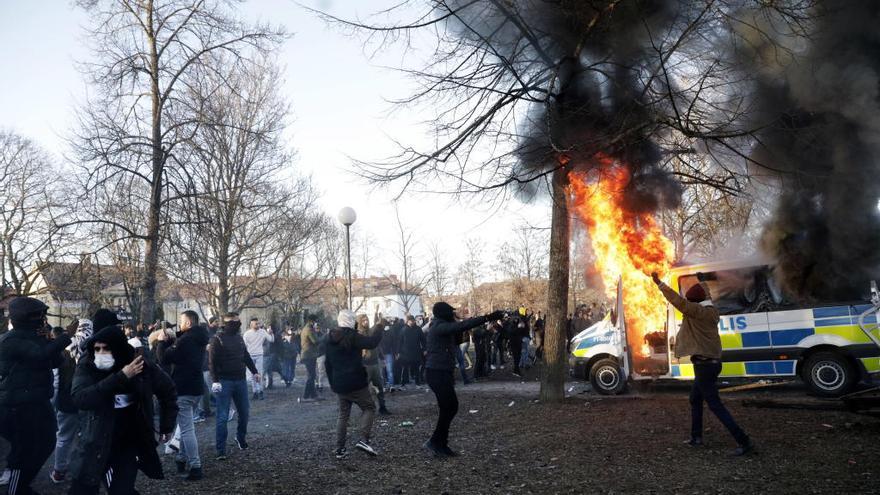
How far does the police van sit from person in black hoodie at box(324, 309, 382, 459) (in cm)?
558

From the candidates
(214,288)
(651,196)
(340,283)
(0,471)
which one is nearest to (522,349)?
(651,196)

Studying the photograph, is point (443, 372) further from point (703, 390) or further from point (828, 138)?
point (828, 138)

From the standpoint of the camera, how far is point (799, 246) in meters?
10.1

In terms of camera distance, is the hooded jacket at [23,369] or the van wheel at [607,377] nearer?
the hooded jacket at [23,369]

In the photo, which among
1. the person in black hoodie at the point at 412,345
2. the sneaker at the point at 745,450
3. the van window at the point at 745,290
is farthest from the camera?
the person in black hoodie at the point at 412,345

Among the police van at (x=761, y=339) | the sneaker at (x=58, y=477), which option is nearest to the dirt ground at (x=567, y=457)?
the sneaker at (x=58, y=477)

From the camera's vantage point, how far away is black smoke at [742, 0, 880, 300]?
9.15 m

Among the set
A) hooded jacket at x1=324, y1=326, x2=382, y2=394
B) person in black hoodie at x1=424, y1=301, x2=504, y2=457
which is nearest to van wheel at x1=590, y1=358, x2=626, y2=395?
person in black hoodie at x1=424, y1=301, x2=504, y2=457

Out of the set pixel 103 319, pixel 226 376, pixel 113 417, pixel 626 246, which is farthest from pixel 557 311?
pixel 113 417

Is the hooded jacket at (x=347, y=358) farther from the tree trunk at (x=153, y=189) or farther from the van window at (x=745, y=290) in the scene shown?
the tree trunk at (x=153, y=189)

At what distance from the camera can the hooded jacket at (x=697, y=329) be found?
6898 millimetres

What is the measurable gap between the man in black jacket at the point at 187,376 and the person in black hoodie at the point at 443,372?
8.90ft

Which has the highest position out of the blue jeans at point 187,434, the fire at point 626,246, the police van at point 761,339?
the fire at point 626,246

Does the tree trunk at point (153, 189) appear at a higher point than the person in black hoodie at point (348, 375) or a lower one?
higher
